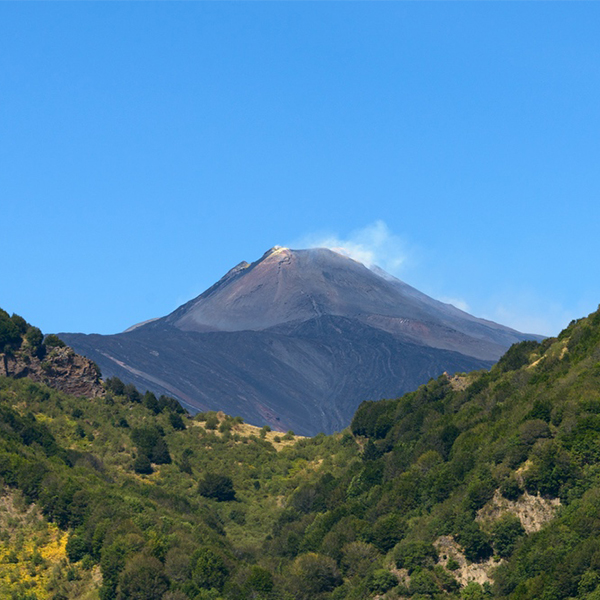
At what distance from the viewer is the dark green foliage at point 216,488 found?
17575 centimetres

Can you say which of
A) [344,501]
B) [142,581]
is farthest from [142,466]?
[142,581]

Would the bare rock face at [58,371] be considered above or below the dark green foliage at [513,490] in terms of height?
below

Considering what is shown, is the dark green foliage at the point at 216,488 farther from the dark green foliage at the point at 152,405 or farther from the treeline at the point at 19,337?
the treeline at the point at 19,337

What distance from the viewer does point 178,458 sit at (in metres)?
185

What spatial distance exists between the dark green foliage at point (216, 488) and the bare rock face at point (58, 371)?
26.5 meters

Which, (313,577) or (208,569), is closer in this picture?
(208,569)

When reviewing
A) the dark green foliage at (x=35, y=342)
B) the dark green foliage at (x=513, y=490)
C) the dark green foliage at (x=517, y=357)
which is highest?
the dark green foliage at (x=517, y=357)

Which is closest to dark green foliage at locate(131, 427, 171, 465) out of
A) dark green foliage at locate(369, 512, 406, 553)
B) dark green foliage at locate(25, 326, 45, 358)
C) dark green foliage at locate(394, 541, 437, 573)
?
dark green foliage at locate(25, 326, 45, 358)

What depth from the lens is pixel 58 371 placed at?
194 meters

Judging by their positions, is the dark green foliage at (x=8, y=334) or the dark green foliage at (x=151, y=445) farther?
the dark green foliage at (x=8, y=334)

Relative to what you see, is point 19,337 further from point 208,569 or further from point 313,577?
point 313,577

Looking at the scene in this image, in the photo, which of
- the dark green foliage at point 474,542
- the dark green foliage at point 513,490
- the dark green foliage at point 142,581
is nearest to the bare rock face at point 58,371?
the dark green foliage at point 142,581

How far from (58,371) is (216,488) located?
32498 millimetres

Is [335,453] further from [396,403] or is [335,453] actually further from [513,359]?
[513,359]
